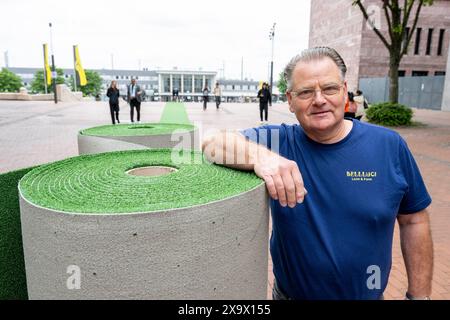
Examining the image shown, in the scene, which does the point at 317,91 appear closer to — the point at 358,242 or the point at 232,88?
the point at 358,242

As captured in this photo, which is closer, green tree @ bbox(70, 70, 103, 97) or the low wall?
the low wall

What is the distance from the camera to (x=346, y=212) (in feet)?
5.01

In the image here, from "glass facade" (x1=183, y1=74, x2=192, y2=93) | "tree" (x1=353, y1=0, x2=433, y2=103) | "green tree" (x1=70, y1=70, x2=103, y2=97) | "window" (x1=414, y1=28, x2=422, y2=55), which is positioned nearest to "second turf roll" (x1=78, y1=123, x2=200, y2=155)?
"tree" (x1=353, y1=0, x2=433, y2=103)

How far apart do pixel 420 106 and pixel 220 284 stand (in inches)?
1216

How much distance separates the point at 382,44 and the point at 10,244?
3841cm

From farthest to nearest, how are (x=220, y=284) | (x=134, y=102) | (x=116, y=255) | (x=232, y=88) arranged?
(x=232, y=88) → (x=134, y=102) → (x=220, y=284) → (x=116, y=255)

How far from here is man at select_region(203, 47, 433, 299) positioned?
153 centimetres

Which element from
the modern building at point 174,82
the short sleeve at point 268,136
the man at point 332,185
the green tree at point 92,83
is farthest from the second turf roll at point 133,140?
the green tree at point 92,83

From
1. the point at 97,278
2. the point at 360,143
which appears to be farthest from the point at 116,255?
the point at 360,143

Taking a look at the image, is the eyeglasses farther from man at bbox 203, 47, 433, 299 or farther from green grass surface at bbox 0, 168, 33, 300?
green grass surface at bbox 0, 168, 33, 300

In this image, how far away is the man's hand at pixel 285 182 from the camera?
1348 mm

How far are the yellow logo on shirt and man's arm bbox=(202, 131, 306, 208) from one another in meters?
0.30

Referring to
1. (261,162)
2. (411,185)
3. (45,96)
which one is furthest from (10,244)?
(45,96)

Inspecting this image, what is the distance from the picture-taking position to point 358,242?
1547 mm
